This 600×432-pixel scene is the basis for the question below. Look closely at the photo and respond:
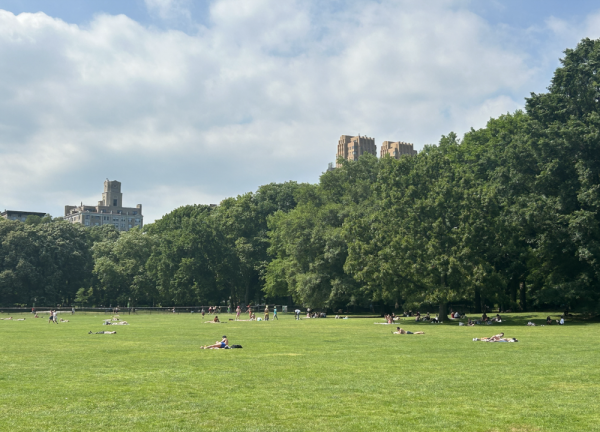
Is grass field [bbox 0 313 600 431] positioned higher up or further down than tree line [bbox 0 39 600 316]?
further down

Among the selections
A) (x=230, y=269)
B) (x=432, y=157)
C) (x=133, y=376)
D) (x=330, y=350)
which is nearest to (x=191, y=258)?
(x=230, y=269)

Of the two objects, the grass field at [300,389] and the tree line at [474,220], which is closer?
the grass field at [300,389]

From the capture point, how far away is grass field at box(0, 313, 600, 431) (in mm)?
12297

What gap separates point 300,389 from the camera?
52.5 feet

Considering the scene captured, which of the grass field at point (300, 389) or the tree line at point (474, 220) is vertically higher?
the tree line at point (474, 220)

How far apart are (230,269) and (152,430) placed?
91902 millimetres

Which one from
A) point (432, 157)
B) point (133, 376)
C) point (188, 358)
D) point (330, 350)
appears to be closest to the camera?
point (133, 376)

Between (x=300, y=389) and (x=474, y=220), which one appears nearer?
(x=300, y=389)

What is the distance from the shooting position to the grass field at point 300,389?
484 inches

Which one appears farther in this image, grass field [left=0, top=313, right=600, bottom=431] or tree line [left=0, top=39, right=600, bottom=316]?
tree line [left=0, top=39, right=600, bottom=316]

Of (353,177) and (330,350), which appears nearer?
(330,350)

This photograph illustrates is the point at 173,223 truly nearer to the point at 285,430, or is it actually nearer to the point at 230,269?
the point at 230,269

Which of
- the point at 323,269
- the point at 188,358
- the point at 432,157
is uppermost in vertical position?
the point at 432,157

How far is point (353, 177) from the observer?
84125 millimetres
